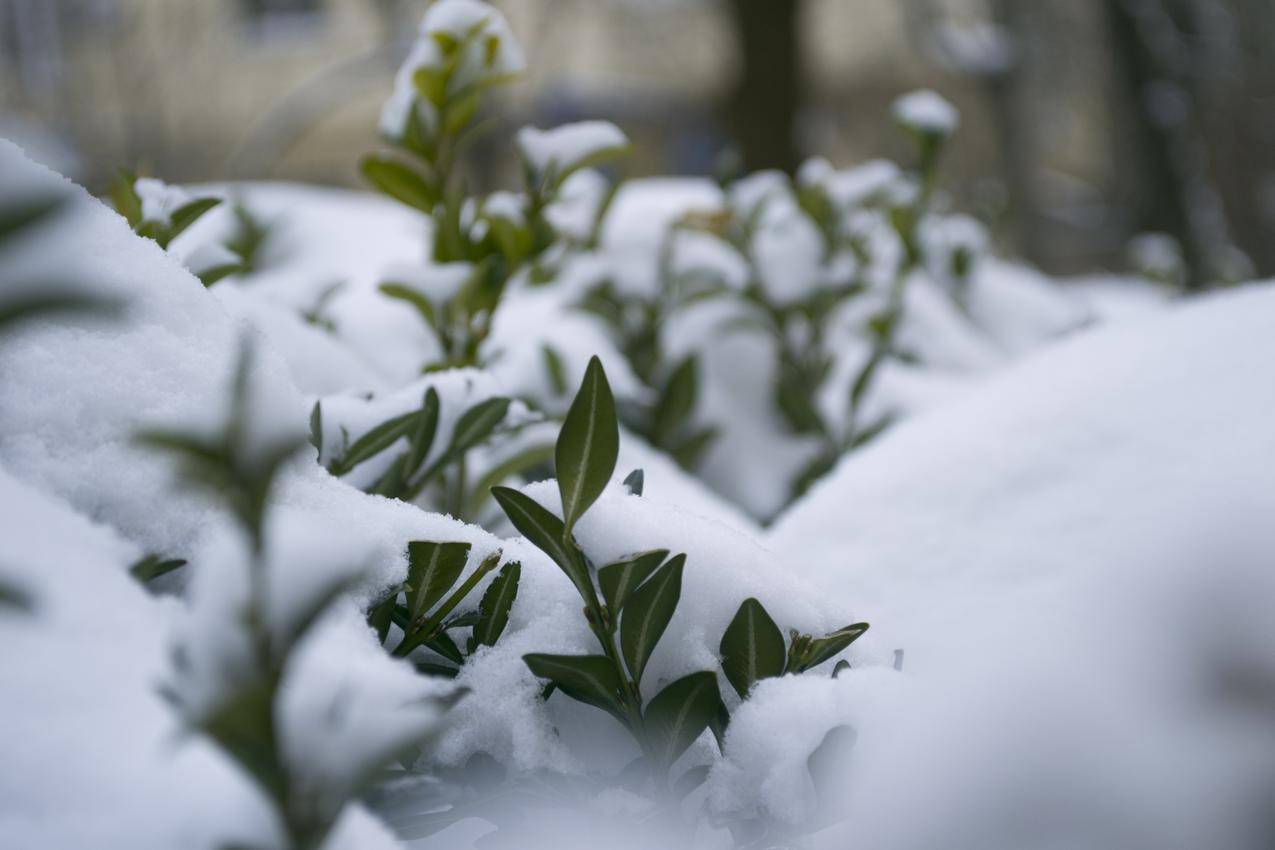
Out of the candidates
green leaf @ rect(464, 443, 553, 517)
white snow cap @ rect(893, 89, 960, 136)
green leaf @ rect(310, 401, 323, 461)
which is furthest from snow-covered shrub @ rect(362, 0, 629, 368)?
white snow cap @ rect(893, 89, 960, 136)

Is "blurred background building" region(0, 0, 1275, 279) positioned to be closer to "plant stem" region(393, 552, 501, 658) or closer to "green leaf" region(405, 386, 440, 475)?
"green leaf" region(405, 386, 440, 475)

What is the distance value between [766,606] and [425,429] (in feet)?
0.90

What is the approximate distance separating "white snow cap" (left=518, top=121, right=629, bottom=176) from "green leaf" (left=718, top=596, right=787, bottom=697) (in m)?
0.51

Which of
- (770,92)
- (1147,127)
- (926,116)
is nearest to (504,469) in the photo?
(926,116)

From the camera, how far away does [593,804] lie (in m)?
0.51

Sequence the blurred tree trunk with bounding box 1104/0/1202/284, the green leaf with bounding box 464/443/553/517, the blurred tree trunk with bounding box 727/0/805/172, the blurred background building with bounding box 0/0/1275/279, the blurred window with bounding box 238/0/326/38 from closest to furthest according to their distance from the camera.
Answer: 1. the green leaf with bounding box 464/443/553/517
2. the blurred background building with bounding box 0/0/1275/279
3. the blurred tree trunk with bounding box 727/0/805/172
4. the blurred tree trunk with bounding box 1104/0/1202/284
5. the blurred window with bounding box 238/0/326/38

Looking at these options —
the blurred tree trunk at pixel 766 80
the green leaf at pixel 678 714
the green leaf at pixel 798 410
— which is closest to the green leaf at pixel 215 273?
the green leaf at pixel 678 714

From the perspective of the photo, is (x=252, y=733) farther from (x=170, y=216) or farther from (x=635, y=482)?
(x=170, y=216)

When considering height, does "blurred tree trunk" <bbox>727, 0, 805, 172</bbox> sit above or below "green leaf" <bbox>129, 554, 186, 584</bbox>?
below

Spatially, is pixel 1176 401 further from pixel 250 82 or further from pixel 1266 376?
pixel 250 82

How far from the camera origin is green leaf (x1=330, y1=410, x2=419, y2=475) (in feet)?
2.27

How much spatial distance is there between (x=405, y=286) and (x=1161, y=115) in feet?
13.0

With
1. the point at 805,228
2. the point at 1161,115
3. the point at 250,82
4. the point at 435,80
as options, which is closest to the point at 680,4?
the point at 250,82

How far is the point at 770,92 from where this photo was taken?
152 inches
